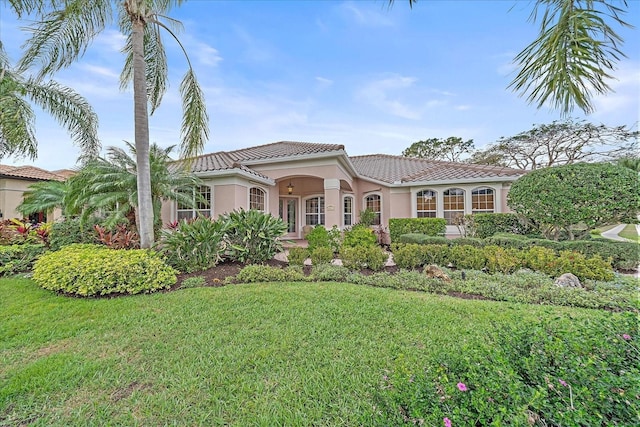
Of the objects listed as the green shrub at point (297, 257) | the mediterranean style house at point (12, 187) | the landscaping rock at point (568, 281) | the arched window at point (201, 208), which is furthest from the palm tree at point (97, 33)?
the mediterranean style house at point (12, 187)

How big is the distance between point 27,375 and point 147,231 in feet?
16.7

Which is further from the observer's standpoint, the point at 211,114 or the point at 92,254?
the point at 211,114

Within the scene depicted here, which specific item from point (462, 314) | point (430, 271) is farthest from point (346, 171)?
point (462, 314)

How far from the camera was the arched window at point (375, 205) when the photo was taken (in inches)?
626

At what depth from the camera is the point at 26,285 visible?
672 centimetres

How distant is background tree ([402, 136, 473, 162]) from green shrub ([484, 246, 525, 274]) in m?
30.1

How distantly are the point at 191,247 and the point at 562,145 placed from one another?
30.6 metres

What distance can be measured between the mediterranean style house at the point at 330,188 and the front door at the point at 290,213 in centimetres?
7

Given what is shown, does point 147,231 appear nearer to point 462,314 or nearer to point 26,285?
point 26,285

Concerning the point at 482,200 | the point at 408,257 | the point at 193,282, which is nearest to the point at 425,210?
the point at 482,200

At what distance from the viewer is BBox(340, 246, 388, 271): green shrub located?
7682 mm

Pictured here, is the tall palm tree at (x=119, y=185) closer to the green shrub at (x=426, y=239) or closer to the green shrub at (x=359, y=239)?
the green shrub at (x=359, y=239)

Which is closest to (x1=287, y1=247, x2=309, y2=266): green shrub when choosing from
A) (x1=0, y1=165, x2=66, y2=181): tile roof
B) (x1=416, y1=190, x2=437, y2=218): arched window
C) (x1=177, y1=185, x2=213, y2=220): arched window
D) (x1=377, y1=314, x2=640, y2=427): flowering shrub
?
(x1=177, y1=185, x2=213, y2=220): arched window

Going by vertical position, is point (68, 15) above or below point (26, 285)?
above
